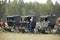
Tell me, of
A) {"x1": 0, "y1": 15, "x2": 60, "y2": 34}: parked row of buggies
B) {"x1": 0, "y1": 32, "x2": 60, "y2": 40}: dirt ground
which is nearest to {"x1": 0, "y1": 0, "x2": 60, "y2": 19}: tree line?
{"x1": 0, "y1": 15, "x2": 60, "y2": 34}: parked row of buggies

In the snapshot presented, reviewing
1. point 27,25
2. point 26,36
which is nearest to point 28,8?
point 27,25

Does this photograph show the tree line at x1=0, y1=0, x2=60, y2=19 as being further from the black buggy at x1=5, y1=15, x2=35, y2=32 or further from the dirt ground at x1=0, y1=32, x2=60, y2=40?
the dirt ground at x1=0, y1=32, x2=60, y2=40

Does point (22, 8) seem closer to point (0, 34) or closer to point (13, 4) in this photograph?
point (13, 4)

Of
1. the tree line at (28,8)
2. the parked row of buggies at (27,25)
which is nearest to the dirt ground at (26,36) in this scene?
the parked row of buggies at (27,25)

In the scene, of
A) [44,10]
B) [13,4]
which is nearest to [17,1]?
[13,4]


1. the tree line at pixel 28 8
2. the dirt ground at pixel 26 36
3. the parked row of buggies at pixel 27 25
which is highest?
the tree line at pixel 28 8

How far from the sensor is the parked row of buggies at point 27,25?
81.1 inches

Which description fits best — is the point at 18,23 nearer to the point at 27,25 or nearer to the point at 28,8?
the point at 27,25

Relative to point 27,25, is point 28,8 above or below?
above

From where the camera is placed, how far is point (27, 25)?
2.15 meters

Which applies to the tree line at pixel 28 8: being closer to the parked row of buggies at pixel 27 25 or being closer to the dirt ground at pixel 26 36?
the parked row of buggies at pixel 27 25

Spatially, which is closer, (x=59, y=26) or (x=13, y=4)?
(x=59, y=26)

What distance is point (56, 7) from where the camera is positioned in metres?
2.08

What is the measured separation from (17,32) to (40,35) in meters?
0.30
